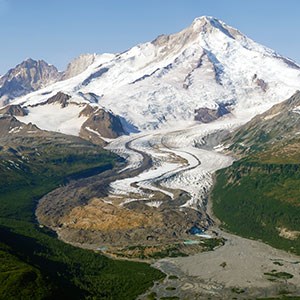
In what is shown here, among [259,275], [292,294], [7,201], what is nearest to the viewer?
[292,294]

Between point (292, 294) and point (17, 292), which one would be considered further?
point (292, 294)

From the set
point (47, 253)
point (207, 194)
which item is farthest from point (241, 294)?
point (207, 194)

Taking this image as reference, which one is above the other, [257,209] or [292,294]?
[257,209]

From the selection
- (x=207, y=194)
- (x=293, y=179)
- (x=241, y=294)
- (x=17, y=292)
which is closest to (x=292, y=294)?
(x=241, y=294)

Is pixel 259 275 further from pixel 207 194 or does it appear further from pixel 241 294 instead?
pixel 207 194

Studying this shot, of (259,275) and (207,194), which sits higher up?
(207,194)

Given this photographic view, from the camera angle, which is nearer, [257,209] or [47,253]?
[47,253]

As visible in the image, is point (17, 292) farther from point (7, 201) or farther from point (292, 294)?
point (7, 201)

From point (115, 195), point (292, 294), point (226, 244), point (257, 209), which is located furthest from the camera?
point (115, 195)

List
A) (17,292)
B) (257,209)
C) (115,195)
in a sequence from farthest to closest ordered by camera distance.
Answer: (115,195) → (257,209) → (17,292)
